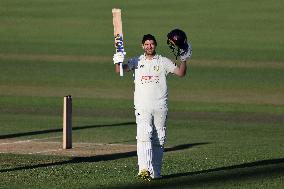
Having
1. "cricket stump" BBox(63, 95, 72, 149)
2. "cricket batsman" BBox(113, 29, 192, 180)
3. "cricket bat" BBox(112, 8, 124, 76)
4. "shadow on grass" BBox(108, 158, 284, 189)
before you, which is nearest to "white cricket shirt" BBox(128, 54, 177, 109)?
"cricket batsman" BBox(113, 29, 192, 180)

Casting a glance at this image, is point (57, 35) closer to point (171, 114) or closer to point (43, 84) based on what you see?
point (43, 84)

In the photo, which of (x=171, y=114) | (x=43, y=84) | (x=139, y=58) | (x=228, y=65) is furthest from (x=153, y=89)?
(x=228, y=65)

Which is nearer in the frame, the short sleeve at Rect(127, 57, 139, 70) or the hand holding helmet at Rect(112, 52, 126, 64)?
the hand holding helmet at Rect(112, 52, 126, 64)

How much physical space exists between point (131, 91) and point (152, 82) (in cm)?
2811

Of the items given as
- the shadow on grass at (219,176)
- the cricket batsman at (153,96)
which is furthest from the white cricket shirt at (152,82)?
the shadow on grass at (219,176)

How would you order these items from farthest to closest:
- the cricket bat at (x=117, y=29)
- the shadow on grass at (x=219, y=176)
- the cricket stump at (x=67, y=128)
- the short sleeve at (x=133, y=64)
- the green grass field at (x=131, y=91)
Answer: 1. the cricket stump at (x=67, y=128)
2. the green grass field at (x=131, y=91)
3. the cricket bat at (x=117, y=29)
4. the short sleeve at (x=133, y=64)
5. the shadow on grass at (x=219, y=176)

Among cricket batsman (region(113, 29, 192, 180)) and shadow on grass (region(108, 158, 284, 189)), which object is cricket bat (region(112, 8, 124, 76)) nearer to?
cricket batsman (region(113, 29, 192, 180))

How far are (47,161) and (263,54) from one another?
1653 inches

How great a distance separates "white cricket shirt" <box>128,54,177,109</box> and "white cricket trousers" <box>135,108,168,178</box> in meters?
0.11

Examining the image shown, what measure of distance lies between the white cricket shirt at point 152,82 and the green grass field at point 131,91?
3.68ft

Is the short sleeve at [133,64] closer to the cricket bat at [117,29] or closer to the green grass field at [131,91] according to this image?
the cricket bat at [117,29]

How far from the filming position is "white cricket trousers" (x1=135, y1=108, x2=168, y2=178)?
18.2m

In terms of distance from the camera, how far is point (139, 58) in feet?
60.5

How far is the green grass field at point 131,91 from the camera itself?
64.2 ft
